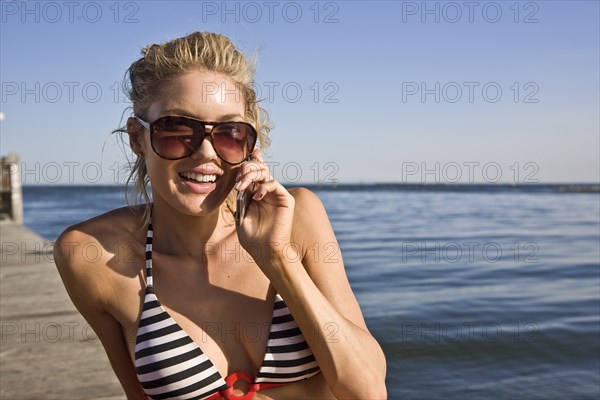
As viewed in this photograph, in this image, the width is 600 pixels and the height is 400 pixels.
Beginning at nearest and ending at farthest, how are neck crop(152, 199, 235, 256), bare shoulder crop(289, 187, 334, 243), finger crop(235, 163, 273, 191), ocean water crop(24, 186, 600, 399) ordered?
finger crop(235, 163, 273, 191) → bare shoulder crop(289, 187, 334, 243) → neck crop(152, 199, 235, 256) → ocean water crop(24, 186, 600, 399)

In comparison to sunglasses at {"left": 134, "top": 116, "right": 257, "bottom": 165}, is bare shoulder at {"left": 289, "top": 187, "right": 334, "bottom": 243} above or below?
below

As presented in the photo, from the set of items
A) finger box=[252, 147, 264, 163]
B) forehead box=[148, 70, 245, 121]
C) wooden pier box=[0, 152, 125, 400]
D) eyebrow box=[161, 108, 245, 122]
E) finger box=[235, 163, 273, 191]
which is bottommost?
wooden pier box=[0, 152, 125, 400]

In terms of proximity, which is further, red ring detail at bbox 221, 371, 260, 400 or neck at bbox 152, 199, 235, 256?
neck at bbox 152, 199, 235, 256

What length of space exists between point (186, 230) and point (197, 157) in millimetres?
385

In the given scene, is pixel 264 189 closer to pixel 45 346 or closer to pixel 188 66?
pixel 188 66

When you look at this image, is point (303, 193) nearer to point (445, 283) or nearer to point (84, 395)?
point (84, 395)

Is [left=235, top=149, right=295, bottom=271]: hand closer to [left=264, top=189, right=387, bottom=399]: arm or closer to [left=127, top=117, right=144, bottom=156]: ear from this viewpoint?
[left=264, top=189, right=387, bottom=399]: arm

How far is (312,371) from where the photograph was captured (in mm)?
2248

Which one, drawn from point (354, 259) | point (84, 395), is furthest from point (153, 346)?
point (354, 259)

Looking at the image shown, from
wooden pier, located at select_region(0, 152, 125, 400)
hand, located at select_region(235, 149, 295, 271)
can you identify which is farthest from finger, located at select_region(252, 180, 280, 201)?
wooden pier, located at select_region(0, 152, 125, 400)

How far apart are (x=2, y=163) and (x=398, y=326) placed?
13.2 metres

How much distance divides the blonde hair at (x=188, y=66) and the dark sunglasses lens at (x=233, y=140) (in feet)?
0.56

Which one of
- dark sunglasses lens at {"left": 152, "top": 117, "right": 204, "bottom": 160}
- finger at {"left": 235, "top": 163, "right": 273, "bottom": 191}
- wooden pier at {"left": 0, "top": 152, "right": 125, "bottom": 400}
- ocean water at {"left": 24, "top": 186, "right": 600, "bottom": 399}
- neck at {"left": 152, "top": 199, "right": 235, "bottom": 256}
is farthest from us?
ocean water at {"left": 24, "top": 186, "right": 600, "bottom": 399}

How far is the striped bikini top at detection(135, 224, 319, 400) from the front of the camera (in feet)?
7.07
